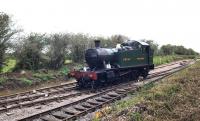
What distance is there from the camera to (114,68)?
824 inches

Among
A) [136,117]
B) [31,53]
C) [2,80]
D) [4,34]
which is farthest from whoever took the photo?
[31,53]

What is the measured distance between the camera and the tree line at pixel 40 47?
75.9 ft

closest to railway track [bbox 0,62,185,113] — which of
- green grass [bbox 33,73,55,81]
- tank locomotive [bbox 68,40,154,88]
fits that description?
tank locomotive [bbox 68,40,154,88]

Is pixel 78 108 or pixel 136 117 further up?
pixel 136 117

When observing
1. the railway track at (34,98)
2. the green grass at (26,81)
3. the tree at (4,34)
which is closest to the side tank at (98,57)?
the railway track at (34,98)

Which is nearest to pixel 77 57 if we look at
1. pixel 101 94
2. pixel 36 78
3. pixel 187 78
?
pixel 36 78

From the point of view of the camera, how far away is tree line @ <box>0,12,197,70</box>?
23141 millimetres

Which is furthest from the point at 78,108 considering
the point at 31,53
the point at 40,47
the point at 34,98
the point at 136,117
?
the point at 40,47

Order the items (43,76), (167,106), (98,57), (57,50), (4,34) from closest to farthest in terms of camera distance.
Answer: (167,106)
(98,57)
(4,34)
(43,76)
(57,50)

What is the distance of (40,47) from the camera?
2652 centimetres

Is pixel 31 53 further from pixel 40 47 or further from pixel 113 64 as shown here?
pixel 113 64

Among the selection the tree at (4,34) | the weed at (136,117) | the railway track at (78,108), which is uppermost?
the tree at (4,34)

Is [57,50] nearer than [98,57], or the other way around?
[98,57]

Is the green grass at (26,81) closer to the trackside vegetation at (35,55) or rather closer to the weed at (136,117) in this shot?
the trackside vegetation at (35,55)
